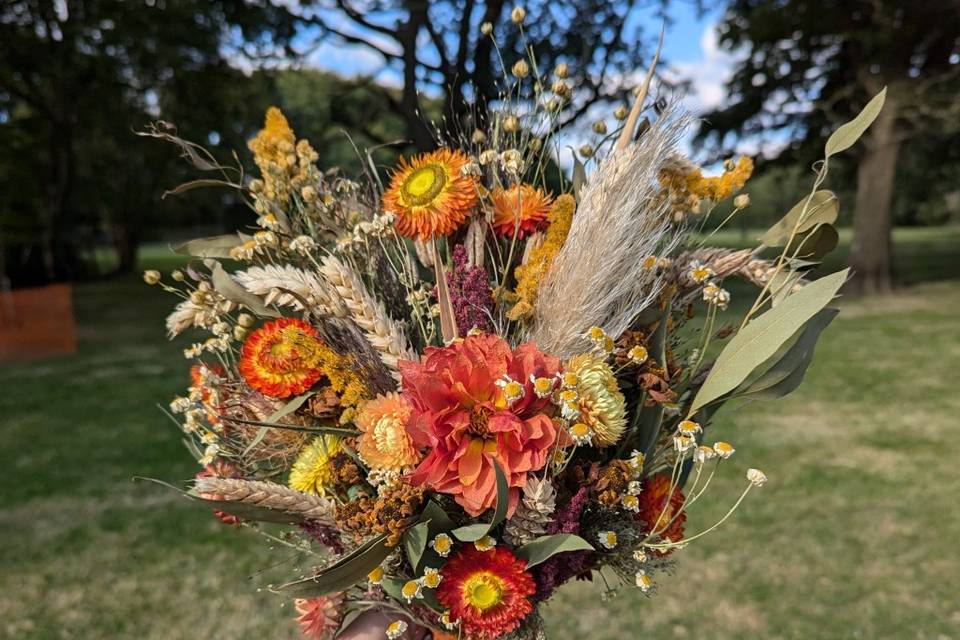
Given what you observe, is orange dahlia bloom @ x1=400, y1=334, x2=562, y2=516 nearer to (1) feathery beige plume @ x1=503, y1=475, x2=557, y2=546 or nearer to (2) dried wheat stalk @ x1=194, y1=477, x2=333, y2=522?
(1) feathery beige plume @ x1=503, y1=475, x2=557, y2=546

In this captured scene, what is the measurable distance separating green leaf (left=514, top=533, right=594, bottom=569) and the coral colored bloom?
45cm

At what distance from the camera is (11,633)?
379 cm

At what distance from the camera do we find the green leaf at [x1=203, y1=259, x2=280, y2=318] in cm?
119

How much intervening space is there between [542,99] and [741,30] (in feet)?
54.9

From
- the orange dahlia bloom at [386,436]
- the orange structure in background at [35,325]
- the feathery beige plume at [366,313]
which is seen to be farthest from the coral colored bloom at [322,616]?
the orange structure in background at [35,325]

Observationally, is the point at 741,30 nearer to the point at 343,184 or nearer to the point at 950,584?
the point at 950,584

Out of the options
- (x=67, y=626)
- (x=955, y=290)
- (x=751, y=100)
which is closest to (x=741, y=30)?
(x=751, y=100)

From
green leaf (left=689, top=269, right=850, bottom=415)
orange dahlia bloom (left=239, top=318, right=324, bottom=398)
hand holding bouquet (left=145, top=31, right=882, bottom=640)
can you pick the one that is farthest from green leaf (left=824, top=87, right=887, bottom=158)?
orange dahlia bloom (left=239, top=318, right=324, bottom=398)

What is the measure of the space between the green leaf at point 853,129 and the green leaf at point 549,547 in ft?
2.42

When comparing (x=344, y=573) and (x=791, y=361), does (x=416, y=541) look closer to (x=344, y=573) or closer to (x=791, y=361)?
(x=344, y=573)

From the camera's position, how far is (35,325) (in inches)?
472

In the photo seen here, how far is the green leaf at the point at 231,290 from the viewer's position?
3.92 feet

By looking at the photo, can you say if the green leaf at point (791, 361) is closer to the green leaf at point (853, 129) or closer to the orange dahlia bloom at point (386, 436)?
the green leaf at point (853, 129)

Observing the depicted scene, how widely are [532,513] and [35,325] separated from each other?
13093 mm
